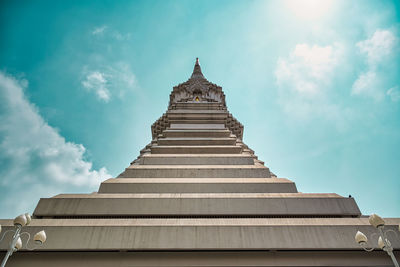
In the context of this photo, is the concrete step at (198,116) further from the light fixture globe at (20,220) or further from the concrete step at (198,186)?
the light fixture globe at (20,220)

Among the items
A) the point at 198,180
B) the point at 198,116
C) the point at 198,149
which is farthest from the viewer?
the point at 198,116

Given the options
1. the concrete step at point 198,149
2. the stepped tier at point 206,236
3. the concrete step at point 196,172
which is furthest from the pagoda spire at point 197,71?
the stepped tier at point 206,236

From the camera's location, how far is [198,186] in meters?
12.1

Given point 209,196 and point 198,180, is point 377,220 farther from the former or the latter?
point 198,180

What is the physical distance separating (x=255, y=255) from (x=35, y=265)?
7584 millimetres

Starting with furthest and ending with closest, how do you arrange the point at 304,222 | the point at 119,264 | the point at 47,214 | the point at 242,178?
1. the point at 242,178
2. the point at 47,214
3. the point at 304,222
4. the point at 119,264

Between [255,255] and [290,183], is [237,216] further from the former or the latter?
[290,183]

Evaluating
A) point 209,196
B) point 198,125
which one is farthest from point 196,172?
point 198,125

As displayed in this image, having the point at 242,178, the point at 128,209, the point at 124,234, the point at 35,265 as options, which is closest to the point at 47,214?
the point at 35,265

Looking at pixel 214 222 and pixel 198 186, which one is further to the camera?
pixel 198 186

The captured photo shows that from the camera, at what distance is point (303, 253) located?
8.49 meters

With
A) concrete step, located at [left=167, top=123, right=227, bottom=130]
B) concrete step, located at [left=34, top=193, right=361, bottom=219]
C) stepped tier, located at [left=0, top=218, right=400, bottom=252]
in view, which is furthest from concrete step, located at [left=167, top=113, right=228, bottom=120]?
stepped tier, located at [left=0, top=218, right=400, bottom=252]

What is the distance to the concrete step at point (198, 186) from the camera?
1191 cm

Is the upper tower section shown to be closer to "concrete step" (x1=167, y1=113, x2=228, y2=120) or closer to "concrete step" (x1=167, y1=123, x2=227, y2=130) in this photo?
"concrete step" (x1=167, y1=113, x2=228, y2=120)
